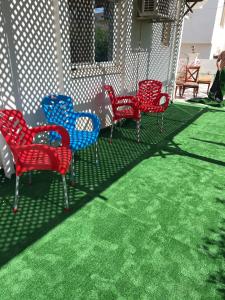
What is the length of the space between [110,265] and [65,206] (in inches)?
34.5

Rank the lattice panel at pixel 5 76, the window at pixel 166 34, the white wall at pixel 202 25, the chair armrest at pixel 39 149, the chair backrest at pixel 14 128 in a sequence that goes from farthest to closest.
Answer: the white wall at pixel 202 25 < the window at pixel 166 34 < the lattice panel at pixel 5 76 < the chair backrest at pixel 14 128 < the chair armrest at pixel 39 149

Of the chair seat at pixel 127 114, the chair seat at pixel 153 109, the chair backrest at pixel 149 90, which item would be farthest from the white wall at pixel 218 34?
the chair seat at pixel 127 114

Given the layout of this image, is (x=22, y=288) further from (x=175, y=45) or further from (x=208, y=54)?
(x=208, y=54)

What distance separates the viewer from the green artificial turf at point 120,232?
5.89ft

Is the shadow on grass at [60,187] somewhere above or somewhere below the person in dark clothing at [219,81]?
below

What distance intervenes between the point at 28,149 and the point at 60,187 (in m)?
0.92

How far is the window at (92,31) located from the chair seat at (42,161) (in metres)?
2.44

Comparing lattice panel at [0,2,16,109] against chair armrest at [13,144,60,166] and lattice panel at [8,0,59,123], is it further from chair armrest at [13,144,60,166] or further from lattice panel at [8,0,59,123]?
chair armrest at [13,144,60,166]

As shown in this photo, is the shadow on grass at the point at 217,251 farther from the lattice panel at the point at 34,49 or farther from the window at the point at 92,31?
the window at the point at 92,31

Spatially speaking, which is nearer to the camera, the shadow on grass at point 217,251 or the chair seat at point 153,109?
the shadow on grass at point 217,251

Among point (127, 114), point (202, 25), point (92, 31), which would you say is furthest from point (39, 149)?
point (202, 25)

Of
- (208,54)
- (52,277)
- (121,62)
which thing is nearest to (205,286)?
(52,277)

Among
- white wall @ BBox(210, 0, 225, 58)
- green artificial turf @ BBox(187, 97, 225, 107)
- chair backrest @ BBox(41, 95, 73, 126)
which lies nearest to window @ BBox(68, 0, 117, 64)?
chair backrest @ BBox(41, 95, 73, 126)

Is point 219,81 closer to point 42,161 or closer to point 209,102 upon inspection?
point 209,102
